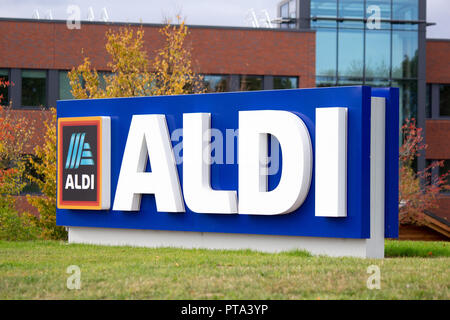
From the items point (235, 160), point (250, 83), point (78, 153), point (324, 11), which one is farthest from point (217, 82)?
point (235, 160)

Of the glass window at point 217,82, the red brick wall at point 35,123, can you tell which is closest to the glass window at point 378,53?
the glass window at point 217,82

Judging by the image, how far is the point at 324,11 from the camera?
3700 centimetres

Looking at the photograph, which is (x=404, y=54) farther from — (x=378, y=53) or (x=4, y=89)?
(x=4, y=89)

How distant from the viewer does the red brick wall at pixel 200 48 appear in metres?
34.3

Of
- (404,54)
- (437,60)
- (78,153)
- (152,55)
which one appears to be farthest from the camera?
(437,60)

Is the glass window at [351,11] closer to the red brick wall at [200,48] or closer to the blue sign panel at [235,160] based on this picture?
the red brick wall at [200,48]

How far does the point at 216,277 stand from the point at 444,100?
3069cm

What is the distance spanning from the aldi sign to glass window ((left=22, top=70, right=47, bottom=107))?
1586 centimetres

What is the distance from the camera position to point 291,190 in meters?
15.2

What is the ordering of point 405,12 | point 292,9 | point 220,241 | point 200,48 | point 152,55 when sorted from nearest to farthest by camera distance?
point 220,241
point 152,55
point 200,48
point 405,12
point 292,9

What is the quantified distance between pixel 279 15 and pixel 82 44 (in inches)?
411

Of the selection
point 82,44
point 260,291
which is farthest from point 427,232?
point 260,291

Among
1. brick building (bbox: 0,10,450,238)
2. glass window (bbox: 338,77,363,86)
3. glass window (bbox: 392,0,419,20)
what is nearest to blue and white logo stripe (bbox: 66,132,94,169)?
brick building (bbox: 0,10,450,238)
